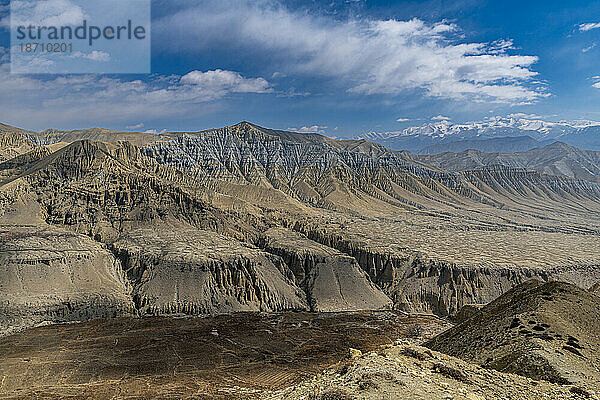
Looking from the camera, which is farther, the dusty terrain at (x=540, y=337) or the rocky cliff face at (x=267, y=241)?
the rocky cliff face at (x=267, y=241)

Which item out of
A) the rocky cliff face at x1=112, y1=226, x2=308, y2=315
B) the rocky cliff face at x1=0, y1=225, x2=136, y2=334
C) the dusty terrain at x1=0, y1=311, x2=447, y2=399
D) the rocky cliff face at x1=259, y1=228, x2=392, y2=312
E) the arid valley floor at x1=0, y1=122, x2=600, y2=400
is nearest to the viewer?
the arid valley floor at x1=0, y1=122, x2=600, y2=400

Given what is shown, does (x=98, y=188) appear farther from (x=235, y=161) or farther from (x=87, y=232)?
(x=235, y=161)

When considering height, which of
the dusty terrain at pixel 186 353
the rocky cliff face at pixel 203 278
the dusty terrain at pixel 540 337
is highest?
the dusty terrain at pixel 540 337

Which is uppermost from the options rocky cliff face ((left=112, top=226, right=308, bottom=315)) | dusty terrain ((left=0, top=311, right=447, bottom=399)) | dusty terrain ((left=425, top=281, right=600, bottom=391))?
dusty terrain ((left=425, top=281, right=600, bottom=391))

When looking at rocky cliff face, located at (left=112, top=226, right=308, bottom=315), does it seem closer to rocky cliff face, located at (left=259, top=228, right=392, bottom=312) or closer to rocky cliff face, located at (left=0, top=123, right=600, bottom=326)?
rocky cliff face, located at (left=0, top=123, right=600, bottom=326)

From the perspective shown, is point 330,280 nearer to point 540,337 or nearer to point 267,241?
point 267,241

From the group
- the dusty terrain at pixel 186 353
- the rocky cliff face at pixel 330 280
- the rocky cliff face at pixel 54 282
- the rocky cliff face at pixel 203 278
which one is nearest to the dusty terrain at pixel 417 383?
the dusty terrain at pixel 186 353

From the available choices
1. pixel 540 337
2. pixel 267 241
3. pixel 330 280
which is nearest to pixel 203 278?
pixel 330 280

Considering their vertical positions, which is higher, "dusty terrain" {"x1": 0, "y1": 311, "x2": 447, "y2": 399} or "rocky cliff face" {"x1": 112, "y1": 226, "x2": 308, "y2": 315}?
"rocky cliff face" {"x1": 112, "y1": 226, "x2": 308, "y2": 315}

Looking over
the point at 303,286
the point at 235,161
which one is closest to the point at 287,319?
the point at 303,286

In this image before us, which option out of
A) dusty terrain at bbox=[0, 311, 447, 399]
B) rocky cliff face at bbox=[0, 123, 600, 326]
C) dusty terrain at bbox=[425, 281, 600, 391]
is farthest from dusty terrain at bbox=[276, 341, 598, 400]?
rocky cliff face at bbox=[0, 123, 600, 326]

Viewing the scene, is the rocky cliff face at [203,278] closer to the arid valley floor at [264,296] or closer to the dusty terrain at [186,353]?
the arid valley floor at [264,296]

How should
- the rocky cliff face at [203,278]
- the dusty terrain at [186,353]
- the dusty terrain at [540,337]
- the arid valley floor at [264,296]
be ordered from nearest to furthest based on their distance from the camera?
the dusty terrain at [540,337] → the arid valley floor at [264,296] → the dusty terrain at [186,353] → the rocky cliff face at [203,278]
